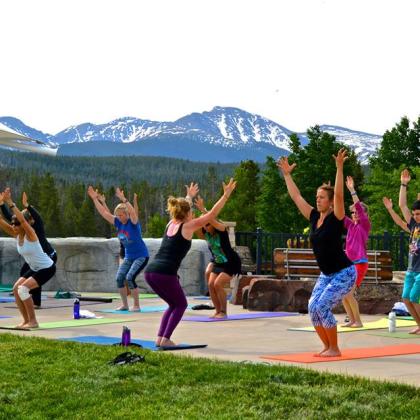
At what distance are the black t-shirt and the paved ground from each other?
956mm

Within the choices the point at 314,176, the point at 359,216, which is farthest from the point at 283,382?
the point at 314,176

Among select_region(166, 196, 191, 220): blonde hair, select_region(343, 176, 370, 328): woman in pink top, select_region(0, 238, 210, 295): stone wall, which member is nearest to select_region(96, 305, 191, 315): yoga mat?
select_region(343, 176, 370, 328): woman in pink top

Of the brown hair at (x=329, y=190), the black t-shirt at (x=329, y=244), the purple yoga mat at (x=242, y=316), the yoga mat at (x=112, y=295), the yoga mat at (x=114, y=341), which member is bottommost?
the yoga mat at (x=112, y=295)

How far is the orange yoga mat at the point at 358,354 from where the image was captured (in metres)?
9.62

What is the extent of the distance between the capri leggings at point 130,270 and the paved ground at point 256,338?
0.62 m

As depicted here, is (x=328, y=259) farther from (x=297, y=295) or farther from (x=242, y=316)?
(x=297, y=295)

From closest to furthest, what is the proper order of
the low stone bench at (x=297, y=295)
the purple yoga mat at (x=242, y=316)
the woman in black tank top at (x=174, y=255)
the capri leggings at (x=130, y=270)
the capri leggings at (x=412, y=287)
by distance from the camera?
the woman in black tank top at (x=174, y=255)
the capri leggings at (x=412, y=287)
the purple yoga mat at (x=242, y=316)
the capri leggings at (x=130, y=270)
the low stone bench at (x=297, y=295)

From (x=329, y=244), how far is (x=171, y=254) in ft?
6.11

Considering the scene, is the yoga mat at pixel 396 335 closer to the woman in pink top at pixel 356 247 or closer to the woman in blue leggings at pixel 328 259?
the woman in pink top at pixel 356 247

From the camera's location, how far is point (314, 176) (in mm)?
78125

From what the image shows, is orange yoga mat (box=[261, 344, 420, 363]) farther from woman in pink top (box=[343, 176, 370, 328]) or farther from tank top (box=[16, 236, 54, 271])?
tank top (box=[16, 236, 54, 271])

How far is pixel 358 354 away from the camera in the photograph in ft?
33.2

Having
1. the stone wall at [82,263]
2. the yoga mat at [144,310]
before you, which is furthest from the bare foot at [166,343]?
the stone wall at [82,263]

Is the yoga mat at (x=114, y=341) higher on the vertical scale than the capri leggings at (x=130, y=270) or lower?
lower
